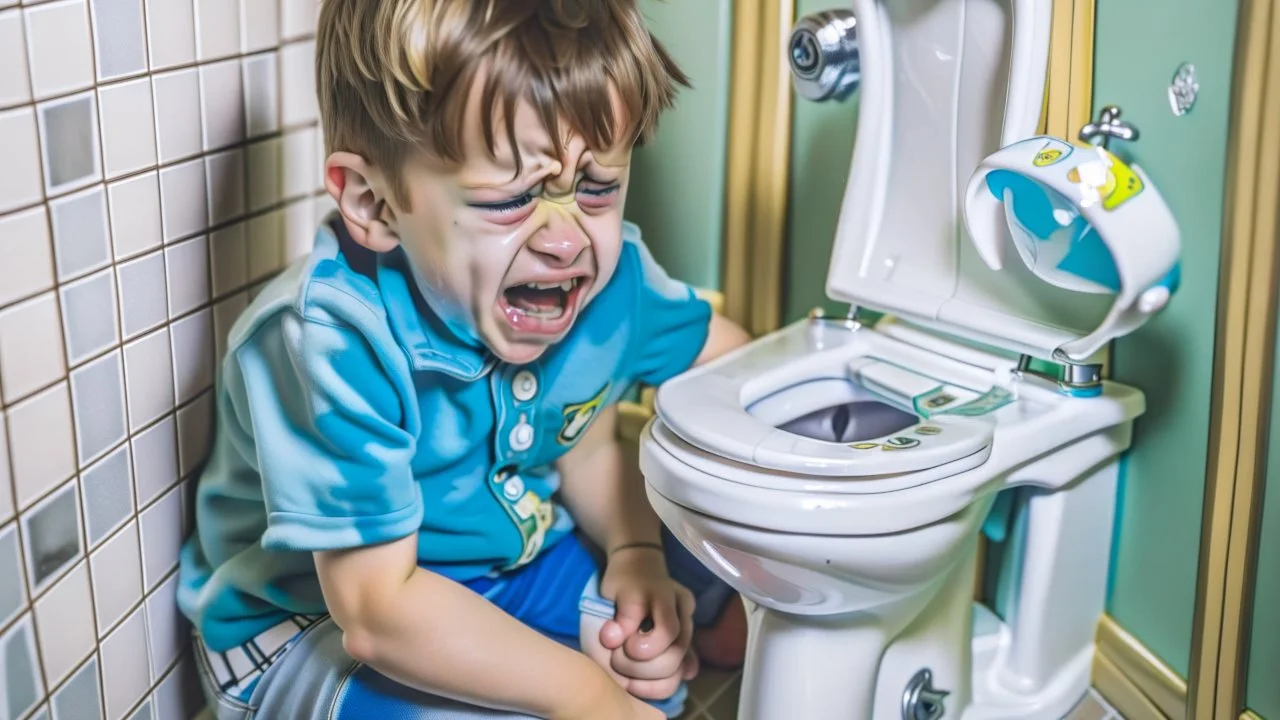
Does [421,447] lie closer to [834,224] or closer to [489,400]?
[489,400]

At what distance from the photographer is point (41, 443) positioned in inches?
36.5

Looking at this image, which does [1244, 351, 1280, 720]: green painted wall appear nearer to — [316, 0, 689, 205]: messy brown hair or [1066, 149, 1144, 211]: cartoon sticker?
[1066, 149, 1144, 211]: cartoon sticker

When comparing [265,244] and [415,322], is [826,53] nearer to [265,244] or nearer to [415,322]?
[415,322]

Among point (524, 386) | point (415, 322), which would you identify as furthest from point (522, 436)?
point (415, 322)

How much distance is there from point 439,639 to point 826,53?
635 mm

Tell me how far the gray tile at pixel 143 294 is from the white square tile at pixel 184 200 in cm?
3

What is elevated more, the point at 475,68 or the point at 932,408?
the point at 475,68

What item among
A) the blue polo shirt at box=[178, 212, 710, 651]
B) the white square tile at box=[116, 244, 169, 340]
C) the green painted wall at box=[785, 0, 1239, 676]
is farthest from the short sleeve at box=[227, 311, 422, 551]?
the green painted wall at box=[785, 0, 1239, 676]

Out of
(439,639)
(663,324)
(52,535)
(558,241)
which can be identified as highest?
(558,241)

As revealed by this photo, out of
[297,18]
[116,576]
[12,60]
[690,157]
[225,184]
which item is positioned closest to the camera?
[12,60]

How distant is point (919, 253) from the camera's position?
1.17 metres

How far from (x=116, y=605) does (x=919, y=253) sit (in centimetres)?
78

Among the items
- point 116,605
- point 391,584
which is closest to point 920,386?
point 391,584

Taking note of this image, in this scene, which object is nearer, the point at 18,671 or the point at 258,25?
the point at 18,671
